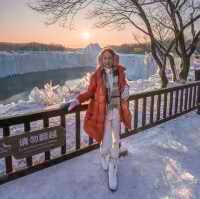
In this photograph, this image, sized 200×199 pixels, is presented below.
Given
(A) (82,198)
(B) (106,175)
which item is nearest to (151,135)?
(B) (106,175)

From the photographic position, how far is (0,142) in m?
2.78

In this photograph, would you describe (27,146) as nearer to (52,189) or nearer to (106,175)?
(52,189)

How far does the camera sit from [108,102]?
2980mm

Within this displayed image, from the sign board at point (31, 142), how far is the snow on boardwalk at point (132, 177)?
31 cm

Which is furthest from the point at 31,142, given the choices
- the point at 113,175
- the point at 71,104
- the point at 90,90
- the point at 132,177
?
the point at 132,177

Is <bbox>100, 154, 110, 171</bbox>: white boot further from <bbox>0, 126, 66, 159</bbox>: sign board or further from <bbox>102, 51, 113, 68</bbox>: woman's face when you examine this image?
<bbox>102, 51, 113, 68</bbox>: woman's face

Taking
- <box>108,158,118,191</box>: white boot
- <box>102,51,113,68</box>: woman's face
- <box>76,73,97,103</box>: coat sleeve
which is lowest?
<box>108,158,118,191</box>: white boot

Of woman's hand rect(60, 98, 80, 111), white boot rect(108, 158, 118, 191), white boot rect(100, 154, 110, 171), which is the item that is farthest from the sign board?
white boot rect(108, 158, 118, 191)

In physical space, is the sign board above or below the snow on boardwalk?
above

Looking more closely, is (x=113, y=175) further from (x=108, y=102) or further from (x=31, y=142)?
(x=31, y=142)

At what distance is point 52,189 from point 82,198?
355mm

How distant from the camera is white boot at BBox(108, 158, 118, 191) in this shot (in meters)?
2.88

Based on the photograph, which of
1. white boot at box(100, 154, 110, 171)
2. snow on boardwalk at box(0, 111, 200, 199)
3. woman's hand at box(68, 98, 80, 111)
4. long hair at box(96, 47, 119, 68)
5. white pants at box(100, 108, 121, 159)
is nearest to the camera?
snow on boardwalk at box(0, 111, 200, 199)

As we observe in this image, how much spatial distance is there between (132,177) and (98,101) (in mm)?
993
